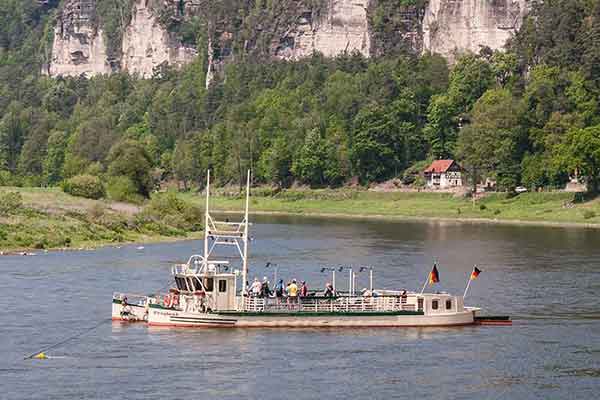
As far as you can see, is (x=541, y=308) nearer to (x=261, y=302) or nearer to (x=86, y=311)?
(x=261, y=302)

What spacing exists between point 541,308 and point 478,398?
83.2ft

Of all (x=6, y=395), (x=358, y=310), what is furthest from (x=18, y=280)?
(x=6, y=395)

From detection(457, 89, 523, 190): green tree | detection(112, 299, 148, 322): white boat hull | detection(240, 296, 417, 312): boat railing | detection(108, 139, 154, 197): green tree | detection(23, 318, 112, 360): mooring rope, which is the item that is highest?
detection(457, 89, 523, 190): green tree

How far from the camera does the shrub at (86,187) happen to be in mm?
160250

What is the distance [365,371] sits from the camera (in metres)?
64.7

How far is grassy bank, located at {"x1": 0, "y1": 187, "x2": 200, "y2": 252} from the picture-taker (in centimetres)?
12156

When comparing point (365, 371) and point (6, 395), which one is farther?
point (365, 371)

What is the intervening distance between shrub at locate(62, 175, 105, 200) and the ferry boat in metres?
83.5

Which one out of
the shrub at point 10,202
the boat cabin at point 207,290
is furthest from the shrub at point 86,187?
the boat cabin at point 207,290

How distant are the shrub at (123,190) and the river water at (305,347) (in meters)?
49.8

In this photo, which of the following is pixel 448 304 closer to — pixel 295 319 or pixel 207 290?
pixel 295 319

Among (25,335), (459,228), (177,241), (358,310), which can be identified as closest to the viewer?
(25,335)

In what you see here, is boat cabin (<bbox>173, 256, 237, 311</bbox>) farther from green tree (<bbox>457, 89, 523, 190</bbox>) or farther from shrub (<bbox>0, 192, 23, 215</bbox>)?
green tree (<bbox>457, 89, 523, 190</bbox>)

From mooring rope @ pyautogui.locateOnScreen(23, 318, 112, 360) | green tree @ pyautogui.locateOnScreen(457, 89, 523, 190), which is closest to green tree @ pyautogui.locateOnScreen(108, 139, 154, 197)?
green tree @ pyautogui.locateOnScreen(457, 89, 523, 190)
